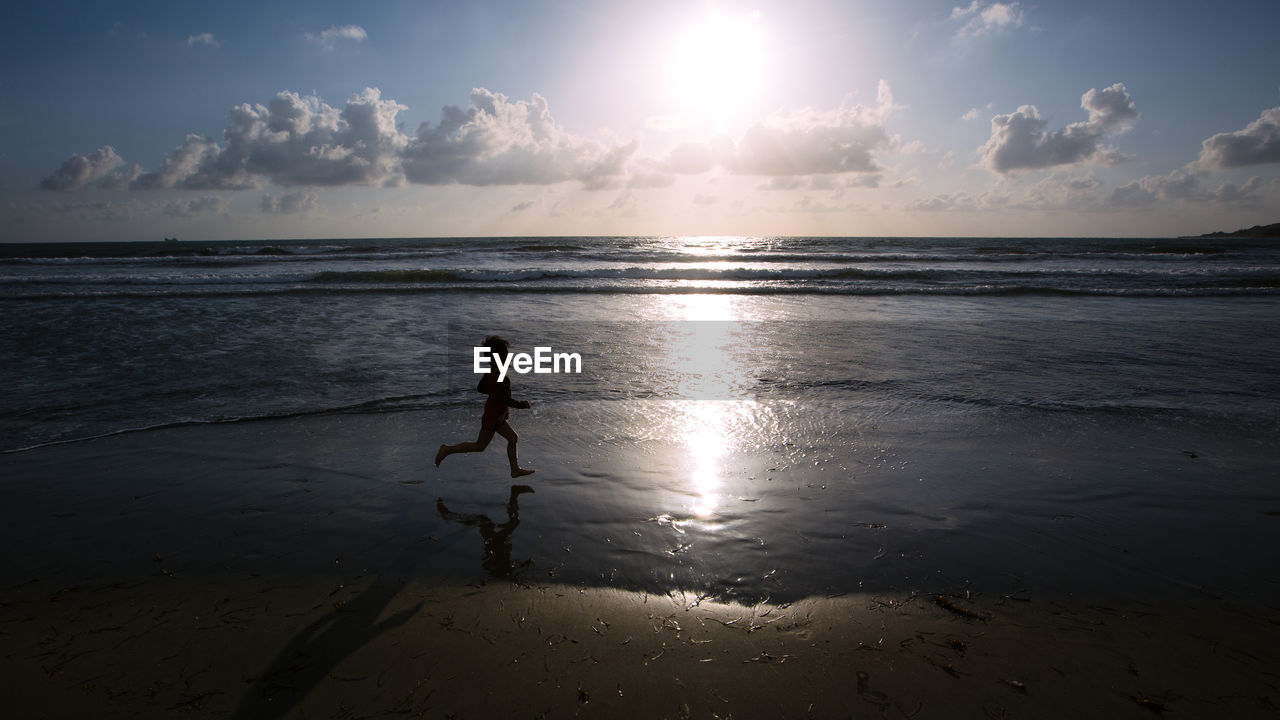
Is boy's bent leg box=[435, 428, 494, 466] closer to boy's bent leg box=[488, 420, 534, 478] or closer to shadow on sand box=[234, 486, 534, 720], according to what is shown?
boy's bent leg box=[488, 420, 534, 478]

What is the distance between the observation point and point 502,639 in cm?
287

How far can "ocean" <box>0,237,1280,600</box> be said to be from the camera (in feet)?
12.0

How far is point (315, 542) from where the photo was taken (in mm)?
Answer: 3793

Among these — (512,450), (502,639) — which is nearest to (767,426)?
(512,450)

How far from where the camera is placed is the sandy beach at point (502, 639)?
250 cm

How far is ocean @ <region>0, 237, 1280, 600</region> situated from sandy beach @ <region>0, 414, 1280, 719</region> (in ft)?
0.66

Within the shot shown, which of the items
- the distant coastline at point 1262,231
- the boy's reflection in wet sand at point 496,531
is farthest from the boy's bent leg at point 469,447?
the distant coastline at point 1262,231

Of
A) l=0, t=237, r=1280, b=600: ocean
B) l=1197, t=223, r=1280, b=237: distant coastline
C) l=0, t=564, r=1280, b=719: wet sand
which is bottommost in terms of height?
l=0, t=564, r=1280, b=719: wet sand

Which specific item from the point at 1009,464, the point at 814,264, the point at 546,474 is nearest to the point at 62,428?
the point at 546,474

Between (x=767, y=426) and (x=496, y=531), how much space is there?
329cm

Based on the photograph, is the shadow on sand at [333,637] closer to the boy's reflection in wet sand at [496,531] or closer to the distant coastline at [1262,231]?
the boy's reflection in wet sand at [496,531]

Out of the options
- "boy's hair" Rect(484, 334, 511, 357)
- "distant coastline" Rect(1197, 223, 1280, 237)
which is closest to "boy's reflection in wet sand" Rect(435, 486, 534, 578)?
"boy's hair" Rect(484, 334, 511, 357)

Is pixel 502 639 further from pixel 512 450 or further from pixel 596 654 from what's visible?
pixel 512 450

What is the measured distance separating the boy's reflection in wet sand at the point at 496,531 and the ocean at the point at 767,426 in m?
0.02
